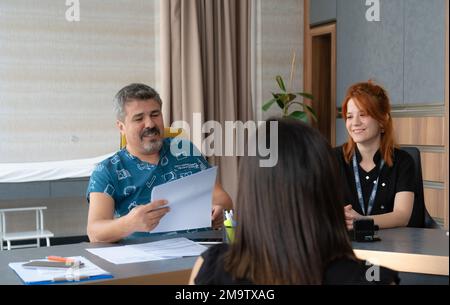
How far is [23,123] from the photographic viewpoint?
5.03m

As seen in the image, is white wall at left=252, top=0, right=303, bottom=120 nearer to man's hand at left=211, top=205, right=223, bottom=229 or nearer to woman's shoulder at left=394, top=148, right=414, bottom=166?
woman's shoulder at left=394, top=148, right=414, bottom=166

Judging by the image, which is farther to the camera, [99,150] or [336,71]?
[336,71]

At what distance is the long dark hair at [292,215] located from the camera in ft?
3.74

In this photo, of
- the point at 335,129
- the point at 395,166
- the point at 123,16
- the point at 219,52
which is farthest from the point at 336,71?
the point at 395,166

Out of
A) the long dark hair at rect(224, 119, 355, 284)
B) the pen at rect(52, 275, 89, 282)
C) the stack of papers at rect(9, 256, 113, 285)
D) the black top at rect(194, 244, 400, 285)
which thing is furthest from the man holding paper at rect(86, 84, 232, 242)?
the long dark hair at rect(224, 119, 355, 284)

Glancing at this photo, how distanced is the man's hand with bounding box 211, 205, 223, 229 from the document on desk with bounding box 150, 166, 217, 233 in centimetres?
22

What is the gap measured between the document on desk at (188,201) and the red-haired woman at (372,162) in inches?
27.8

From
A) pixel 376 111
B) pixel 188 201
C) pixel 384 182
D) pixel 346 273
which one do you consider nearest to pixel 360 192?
pixel 384 182

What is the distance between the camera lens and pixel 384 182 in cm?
274

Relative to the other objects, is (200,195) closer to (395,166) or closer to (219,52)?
(395,166)

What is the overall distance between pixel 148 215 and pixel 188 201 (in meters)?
0.17

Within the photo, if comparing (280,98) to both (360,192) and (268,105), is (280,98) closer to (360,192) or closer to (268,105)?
(268,105)

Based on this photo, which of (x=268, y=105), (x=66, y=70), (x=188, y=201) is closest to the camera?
(x=188, y=201)

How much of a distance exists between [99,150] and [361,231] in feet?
11.7
